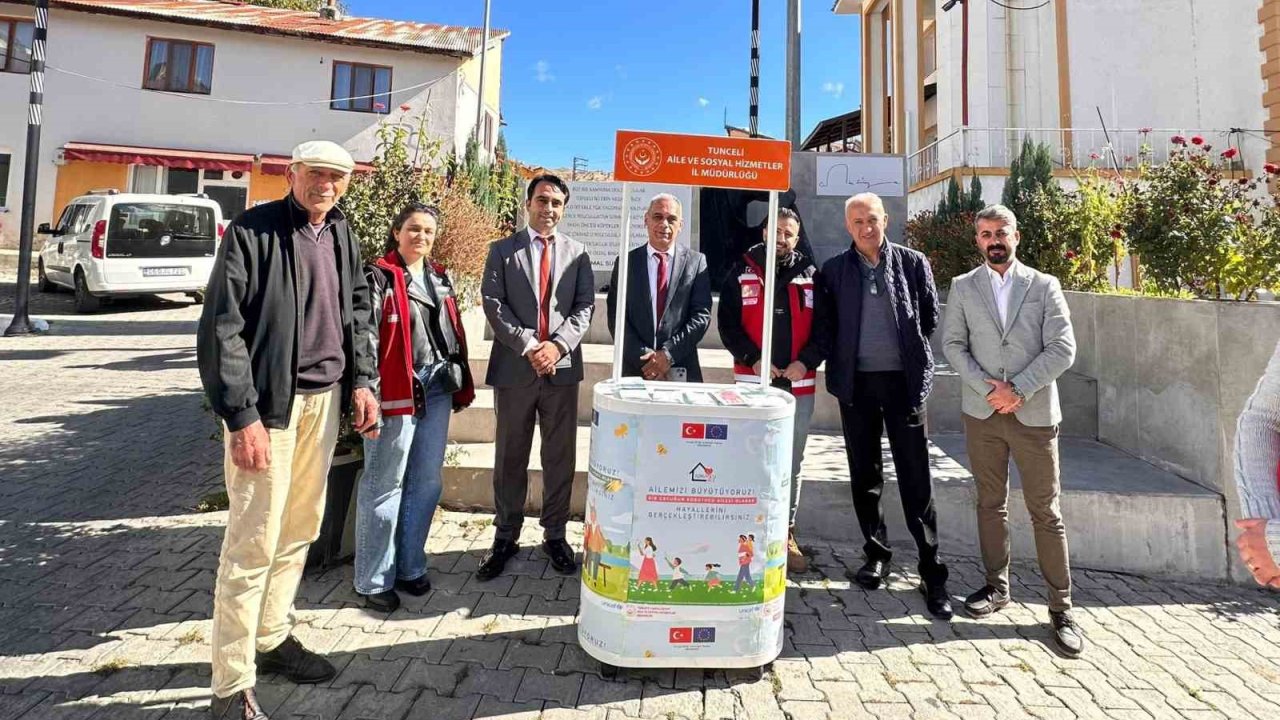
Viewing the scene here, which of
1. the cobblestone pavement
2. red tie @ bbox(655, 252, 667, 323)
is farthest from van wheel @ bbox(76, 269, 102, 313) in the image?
red tie @ bbox(655, 252, 667, 323)

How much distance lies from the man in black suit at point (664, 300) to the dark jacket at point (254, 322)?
1767mm

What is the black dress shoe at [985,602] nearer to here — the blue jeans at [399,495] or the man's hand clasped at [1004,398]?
the man's hand clasped at [1004,398]

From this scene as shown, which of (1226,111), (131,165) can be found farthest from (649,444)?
(131,165)

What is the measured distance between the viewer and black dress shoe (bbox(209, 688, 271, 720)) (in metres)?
2.29

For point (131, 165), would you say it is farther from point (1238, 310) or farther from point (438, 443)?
point (1238, 310)

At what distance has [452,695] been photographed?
8.30ft

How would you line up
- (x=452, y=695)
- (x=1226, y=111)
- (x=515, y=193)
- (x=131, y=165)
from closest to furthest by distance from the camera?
1. (x=452, y=695)
2. (x=515, y=193)
3. (x=1226, y=111)
4. (x=131, y=165)

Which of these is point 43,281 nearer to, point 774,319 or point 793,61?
point 793,61

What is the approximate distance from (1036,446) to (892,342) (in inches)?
34.1

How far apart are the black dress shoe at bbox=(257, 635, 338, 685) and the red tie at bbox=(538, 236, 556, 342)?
1.89m

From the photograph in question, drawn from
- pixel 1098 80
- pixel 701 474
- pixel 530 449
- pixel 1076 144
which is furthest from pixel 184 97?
pixel 1098 80

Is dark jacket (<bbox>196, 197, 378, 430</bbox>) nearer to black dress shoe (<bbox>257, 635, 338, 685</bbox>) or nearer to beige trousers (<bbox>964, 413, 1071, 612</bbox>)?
black dress shoe (<bbox>257, 635, 338, 685</bbox>)

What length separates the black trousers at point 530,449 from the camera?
362 centimetres

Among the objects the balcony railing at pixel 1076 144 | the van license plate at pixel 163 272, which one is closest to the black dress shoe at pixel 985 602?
the balcony railing at pixel 1076 144
